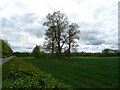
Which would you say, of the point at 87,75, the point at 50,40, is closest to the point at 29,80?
the point at 87,75

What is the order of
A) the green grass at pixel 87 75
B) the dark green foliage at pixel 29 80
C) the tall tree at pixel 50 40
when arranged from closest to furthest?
the dark green foliage at pixel 29 80
the green grass at pixel 87 75
the tall tree at pixel 50 40

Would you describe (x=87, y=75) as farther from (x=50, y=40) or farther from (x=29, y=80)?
(x=50, y=40)

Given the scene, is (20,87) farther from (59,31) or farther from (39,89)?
(59,31)

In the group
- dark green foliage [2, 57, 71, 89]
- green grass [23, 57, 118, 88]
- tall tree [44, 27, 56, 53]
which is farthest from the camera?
tall tree [44, 27, 56, 53]

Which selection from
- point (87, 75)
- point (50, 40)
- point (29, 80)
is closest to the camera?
point (29, 80)

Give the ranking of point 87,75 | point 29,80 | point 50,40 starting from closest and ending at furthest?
point 29,80
point 87,75
point 50,40

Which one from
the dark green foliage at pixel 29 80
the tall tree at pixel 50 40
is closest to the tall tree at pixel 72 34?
the tall tree at pixel 50 40

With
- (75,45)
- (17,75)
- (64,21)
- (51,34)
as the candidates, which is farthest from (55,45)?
(17,75)

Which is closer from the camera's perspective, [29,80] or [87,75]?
[29,80]

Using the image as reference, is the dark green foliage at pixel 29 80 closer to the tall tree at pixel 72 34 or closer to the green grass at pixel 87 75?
the green grass at pixel 87 75

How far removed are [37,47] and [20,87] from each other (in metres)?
55.7

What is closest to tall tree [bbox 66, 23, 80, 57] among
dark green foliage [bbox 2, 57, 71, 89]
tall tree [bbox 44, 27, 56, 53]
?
tall tree [bbox 44, 27, 56, 53]

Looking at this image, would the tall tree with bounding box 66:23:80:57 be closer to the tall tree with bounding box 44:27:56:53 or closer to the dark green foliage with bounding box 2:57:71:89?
the tall tree with bounding box 44:27:56:53

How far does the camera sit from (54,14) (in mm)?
44000
